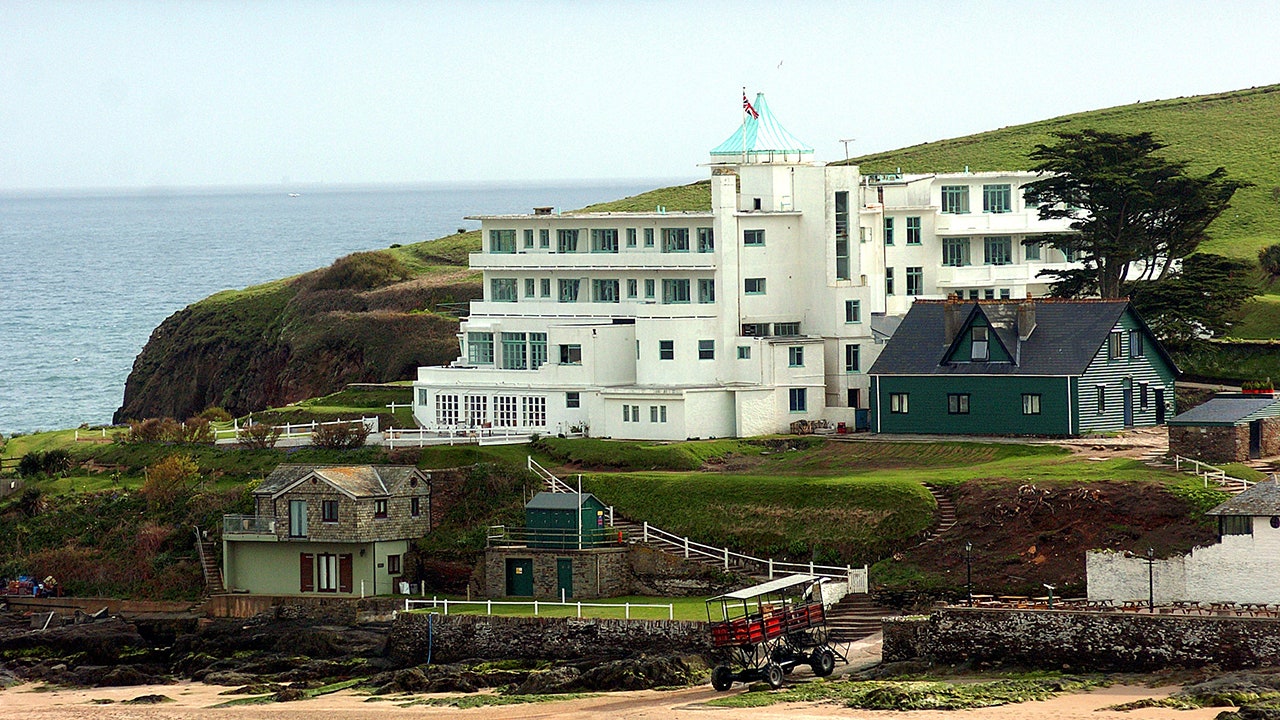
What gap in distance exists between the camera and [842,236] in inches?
3228

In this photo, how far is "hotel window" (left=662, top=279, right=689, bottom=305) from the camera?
271 ft

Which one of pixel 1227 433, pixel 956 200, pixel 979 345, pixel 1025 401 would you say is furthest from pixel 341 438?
pixel 956 200

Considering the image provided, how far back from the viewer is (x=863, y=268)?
87.7 metres

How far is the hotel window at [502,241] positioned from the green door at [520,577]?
875 inches

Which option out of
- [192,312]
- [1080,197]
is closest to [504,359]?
[1080,197]

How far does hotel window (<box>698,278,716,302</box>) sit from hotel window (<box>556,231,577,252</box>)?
604 centimetres

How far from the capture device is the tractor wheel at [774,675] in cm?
5441

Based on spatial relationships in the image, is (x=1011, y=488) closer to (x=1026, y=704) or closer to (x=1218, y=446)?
(x=1218, y=446)

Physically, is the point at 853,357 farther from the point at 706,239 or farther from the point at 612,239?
the point at 612,239

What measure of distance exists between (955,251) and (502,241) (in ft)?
67.3

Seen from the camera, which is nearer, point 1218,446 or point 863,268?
point 1218,446

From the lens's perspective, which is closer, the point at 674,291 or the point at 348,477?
the point at 348,477

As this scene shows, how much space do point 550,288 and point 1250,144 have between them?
6999 cm

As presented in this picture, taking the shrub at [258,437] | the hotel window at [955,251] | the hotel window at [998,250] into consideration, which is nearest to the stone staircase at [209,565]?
the shrub at [258,437]
